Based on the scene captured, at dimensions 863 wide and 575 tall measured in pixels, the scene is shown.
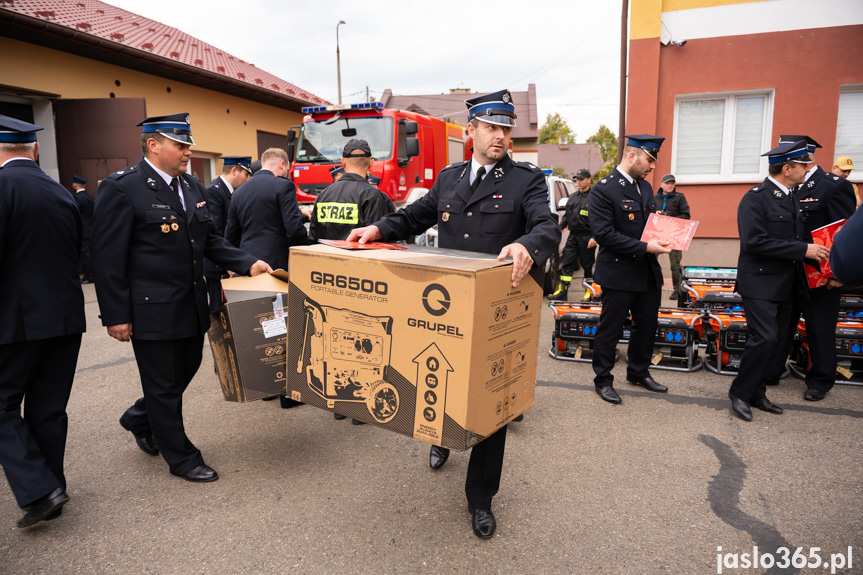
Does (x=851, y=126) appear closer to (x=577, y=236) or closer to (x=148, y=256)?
(x=577, y=236)

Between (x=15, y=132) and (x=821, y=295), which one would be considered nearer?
(x=15, y=132)

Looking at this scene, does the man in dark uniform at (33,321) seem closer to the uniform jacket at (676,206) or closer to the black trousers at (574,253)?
the black trousers at (574,253)

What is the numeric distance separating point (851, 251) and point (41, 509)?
A: 3.69 m

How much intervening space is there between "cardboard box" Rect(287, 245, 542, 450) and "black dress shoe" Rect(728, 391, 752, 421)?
8.36ft

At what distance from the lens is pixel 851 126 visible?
9.12 metres

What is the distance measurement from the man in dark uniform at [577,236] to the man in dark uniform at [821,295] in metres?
4.00

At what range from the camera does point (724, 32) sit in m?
A: 9.18

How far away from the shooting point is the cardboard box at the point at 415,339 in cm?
211

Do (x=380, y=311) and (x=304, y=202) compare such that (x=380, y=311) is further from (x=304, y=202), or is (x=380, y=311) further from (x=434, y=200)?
(x=304, y=202)

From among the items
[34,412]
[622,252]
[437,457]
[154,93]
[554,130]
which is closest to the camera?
[34,412]

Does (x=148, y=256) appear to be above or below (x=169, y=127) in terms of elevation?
below

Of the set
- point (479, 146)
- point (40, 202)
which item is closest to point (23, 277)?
point (40, 202)

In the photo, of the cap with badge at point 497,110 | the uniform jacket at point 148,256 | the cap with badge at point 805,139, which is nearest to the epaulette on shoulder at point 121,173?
the uniform jacket at point 148,256

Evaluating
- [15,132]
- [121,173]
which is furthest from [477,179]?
[15,132]
